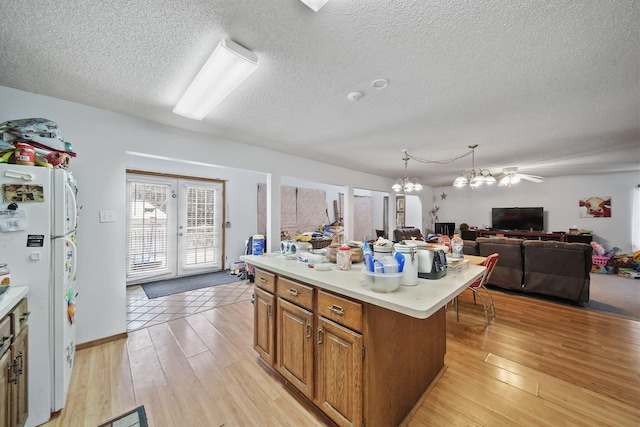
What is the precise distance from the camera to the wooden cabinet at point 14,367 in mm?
1114

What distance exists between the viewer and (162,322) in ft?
9.13

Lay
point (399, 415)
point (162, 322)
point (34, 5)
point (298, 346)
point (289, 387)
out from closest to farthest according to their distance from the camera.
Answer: point (34, 5) < point (399, 415) < point (298, 346) < point (289, 387) < point (162, 322)

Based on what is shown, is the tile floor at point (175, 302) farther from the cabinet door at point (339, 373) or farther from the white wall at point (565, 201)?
the white wall at point (565, 201)

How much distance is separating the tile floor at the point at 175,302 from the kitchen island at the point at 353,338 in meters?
1.77

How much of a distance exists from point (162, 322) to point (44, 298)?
1.52 meters

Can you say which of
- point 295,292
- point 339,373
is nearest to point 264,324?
point 295,292

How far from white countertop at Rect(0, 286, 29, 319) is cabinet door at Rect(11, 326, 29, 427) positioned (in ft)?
0.68

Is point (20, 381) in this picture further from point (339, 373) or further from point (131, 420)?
point (339, 373)

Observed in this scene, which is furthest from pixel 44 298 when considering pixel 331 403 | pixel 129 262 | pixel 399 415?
pixel 129 262

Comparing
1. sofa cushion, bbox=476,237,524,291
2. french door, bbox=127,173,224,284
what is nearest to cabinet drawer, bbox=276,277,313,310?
sofa cushion, bbox=476,237,524,291

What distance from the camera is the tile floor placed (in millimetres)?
2885

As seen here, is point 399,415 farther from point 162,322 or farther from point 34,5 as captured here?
point 34,5

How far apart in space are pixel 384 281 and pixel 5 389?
6.19 ft

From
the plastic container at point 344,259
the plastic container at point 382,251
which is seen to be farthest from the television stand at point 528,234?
the plastic container at point 344,259
